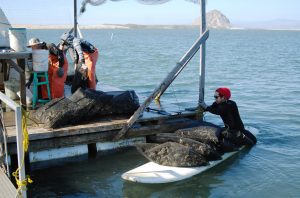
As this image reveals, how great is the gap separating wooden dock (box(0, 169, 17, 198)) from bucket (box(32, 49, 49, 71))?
9.85ft

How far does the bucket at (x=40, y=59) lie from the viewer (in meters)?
8.69

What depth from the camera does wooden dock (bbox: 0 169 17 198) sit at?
225 inches

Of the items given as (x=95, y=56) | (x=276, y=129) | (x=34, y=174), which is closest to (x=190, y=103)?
(x=276, y=129)

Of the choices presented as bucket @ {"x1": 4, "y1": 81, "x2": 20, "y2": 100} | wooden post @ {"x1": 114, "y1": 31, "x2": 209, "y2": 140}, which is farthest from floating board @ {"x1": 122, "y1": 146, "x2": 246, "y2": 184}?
bucket @ {"x1": 4, "y1": 81, "x2": 20, "y2": 100}

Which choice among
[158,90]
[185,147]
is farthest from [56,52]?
[185,147]

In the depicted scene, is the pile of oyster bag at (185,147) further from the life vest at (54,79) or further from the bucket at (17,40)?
the bucket at (17,40)

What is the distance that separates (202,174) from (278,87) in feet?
43.5

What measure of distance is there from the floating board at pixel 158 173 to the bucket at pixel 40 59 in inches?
112

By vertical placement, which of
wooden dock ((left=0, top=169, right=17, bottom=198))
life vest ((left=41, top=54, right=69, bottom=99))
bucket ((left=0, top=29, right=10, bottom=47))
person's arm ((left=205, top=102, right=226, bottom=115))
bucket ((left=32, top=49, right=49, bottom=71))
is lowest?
wooden dock ((left=0, top=169, right=17, bottom=198))

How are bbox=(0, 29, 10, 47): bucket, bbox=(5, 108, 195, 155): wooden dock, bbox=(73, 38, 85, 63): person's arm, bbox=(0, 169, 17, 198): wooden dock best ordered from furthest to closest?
bbox=(0, 29, 10, 47): bucket → bbox=(73, 38, 85, 63): person's arm → bbox=(5, 108, 195, 155): wooden dock → bbox=(0, 169, 17, 198): wooden dock

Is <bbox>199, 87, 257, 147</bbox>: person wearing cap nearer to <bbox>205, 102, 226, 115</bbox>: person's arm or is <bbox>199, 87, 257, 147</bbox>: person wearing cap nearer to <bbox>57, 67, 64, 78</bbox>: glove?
<bbox>205, 102, 226, 115</bbox>: person's arm

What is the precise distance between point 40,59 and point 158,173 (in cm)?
328

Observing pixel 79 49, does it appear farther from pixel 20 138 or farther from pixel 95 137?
pixel 20 138

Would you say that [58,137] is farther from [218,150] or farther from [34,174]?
[218,150]
